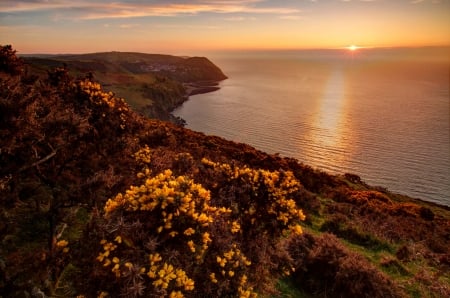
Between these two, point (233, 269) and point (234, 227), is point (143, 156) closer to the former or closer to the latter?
point (234, 227)

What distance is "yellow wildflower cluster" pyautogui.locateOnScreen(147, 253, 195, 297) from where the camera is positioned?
5.28 metres

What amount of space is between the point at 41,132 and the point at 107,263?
5370 mm

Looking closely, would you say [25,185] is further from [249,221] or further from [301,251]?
[301,251]

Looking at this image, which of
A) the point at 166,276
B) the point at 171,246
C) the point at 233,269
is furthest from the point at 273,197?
the point at 166,276

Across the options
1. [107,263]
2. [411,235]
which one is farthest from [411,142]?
[107,263]

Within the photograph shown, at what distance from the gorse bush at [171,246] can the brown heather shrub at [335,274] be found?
129 inches

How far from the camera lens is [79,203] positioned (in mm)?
8336

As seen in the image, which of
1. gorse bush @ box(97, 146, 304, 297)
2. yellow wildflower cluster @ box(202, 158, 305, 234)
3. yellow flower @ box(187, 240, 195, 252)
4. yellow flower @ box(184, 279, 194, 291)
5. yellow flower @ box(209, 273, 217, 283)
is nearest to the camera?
gorse bush @ box(97, 146, 304, 297)

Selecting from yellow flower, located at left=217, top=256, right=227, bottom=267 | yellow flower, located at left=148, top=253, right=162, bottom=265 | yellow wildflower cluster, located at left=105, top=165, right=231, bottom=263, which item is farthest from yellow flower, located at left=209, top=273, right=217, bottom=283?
yellow flower, located at left=148, top=253, right=162, bottom=265

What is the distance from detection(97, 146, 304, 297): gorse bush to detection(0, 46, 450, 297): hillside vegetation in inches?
0.9

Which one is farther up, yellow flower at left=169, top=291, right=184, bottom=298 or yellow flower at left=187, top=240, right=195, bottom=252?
yellow flower at left=187, top=240, right=195, bottom=252

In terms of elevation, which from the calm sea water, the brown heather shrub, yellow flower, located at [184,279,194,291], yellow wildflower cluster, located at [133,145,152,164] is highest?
yellow wildflower cluster, located at [133,145,152,164]

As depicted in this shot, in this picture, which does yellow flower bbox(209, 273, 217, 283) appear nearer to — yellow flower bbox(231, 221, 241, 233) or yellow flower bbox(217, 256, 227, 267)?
yellow flower bbox(217, 256, 227, 267)

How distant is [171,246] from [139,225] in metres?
0.69
